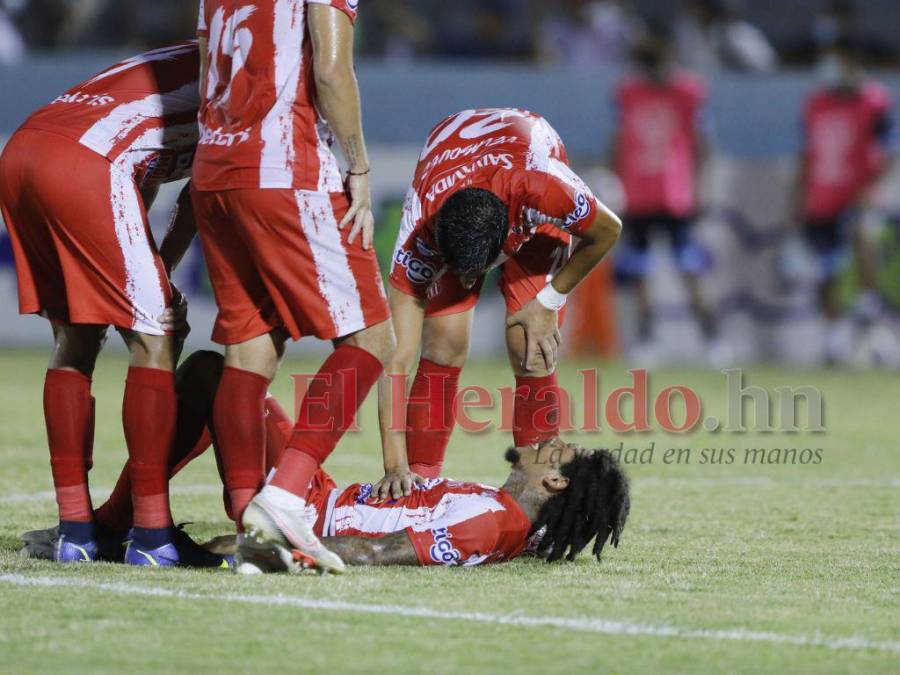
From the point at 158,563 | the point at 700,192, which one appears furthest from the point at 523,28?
the point at 158,563

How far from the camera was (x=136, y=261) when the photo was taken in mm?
4898

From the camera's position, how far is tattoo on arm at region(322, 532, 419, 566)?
192 inches

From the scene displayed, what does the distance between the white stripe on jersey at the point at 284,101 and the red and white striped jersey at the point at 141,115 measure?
0.54m

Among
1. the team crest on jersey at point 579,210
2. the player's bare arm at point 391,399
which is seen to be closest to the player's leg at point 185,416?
the player's bare arm at point 391,399

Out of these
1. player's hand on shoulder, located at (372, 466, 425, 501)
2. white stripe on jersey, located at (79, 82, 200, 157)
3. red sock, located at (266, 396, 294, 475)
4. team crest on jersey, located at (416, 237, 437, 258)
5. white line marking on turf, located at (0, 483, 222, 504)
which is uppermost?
white stripe on jersey, located at (79, 82, 200, 157)

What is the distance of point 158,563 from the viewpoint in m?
4.89

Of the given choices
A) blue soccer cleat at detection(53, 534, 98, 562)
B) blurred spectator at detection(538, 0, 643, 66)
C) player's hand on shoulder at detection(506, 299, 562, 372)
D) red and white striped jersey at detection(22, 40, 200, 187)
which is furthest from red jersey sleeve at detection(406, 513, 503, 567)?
blurred spectator at detection(538, 0, 643, 66)

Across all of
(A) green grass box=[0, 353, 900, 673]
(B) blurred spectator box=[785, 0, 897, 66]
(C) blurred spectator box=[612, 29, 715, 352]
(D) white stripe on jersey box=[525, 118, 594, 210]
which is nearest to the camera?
(A) green grass box=[0, 353, 900, 673]

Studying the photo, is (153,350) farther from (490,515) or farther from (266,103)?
(490,515)

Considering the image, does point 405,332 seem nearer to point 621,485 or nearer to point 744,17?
point 621,485

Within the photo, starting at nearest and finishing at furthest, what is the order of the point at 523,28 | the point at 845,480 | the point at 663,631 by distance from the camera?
the point at 663,631
the point at 845,480
the point at 523,28

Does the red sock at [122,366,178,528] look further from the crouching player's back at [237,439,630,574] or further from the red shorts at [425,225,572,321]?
the red shorts at [425,225,572,321]

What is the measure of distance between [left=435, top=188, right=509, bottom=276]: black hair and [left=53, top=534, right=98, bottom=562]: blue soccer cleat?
153 cm

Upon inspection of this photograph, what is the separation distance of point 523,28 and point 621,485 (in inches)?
431
